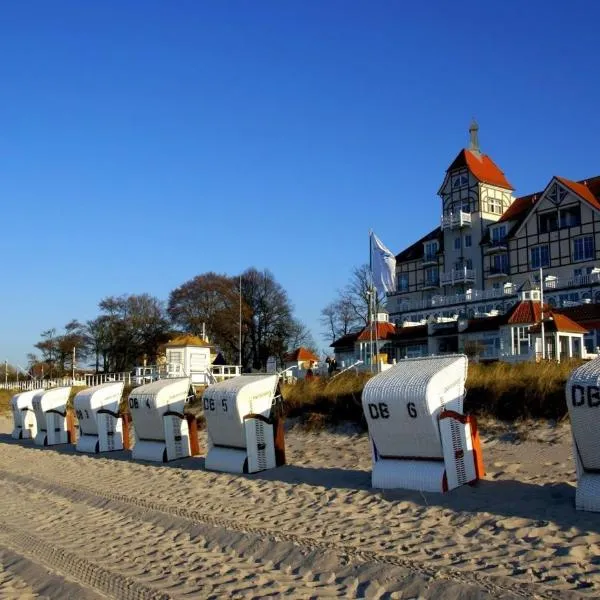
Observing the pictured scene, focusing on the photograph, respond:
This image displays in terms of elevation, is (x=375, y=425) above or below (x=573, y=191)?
below

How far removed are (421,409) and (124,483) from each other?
6.93m

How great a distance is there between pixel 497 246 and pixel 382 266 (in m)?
35.6

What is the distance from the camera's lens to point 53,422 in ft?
79.5

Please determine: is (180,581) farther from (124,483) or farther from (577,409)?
(124,483)

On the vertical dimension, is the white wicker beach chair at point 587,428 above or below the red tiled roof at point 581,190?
below

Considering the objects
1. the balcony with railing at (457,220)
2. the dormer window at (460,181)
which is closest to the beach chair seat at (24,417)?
the balcony with railing at (457,220)

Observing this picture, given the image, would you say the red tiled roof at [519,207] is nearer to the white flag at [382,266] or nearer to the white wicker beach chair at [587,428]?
the white flag at [382,266]

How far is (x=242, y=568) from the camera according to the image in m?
8.05

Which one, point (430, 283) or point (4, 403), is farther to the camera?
point (430, 283)

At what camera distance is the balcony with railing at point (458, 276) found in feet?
195

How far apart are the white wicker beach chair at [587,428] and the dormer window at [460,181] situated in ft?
179

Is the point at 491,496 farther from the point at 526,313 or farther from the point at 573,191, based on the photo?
the point at 573,191

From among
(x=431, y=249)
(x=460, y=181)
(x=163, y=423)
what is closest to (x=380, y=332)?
(x=431, y=249)

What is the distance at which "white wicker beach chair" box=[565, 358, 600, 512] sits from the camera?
8.36 metres
